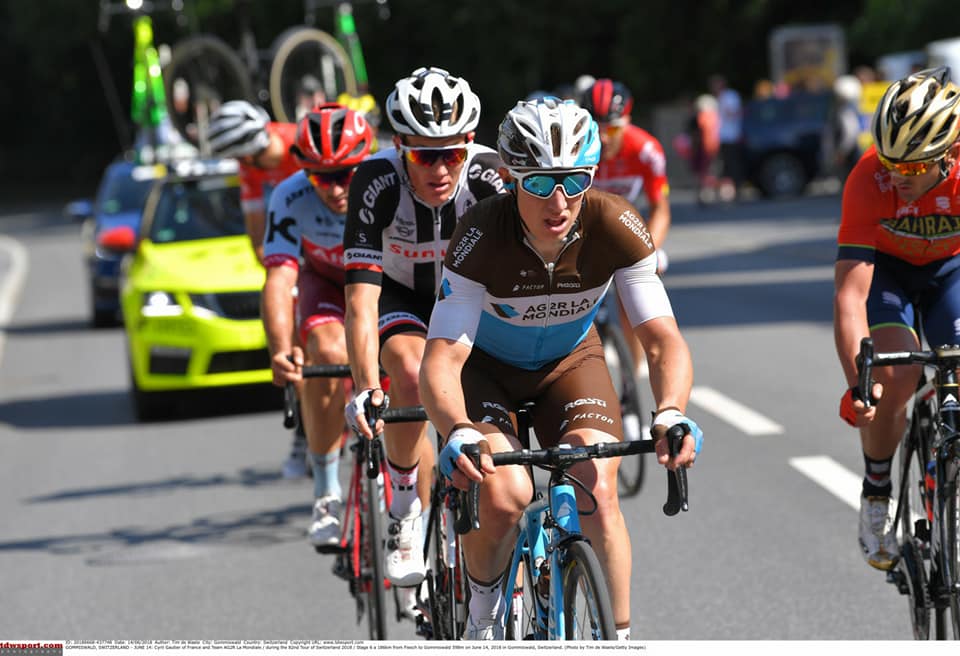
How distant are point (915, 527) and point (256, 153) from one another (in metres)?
4.58

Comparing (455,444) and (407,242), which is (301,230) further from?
(455,444)

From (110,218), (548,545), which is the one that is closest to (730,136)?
(110,218)

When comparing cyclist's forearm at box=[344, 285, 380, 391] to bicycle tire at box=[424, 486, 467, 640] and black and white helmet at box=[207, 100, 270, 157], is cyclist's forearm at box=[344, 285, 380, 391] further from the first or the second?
black and white helmet at box=[207, 100, 270, 157]

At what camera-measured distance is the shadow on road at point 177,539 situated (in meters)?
8.07

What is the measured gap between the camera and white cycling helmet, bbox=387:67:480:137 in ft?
17.8

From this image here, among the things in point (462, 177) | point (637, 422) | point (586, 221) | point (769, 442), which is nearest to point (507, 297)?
point (586, 221)

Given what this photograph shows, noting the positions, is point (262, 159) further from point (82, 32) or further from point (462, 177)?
point (82, 32)

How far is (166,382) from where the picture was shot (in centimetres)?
1202

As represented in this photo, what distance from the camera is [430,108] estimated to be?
5438mm

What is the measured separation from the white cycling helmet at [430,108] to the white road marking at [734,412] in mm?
4941

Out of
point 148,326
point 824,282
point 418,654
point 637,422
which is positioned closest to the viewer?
point 418,654

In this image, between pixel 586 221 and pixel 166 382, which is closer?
pixel 586 221

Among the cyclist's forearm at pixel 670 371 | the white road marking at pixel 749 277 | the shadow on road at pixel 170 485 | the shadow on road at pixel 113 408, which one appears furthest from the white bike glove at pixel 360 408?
the white road marking at pixel 749 277

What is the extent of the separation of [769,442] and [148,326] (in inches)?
184
